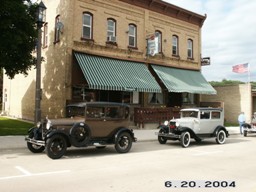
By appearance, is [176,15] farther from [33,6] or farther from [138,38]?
[33,6]

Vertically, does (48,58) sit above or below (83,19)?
below

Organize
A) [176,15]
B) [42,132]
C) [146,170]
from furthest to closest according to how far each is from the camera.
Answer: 1. [176,15]
2. [42,132]
3. [146,170]

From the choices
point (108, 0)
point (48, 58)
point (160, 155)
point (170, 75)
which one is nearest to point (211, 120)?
point (160, 155)

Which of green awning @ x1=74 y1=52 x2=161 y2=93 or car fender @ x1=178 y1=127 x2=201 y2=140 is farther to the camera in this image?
green awning @ x1=74 y1=52 x2=161 y2=93

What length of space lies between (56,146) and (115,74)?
36.2 ft

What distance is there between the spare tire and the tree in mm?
6867

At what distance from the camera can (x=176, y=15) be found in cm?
2712

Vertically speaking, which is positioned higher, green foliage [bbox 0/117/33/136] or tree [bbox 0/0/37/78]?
tree [bbox 0/0/37/78]

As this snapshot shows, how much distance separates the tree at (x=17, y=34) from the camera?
15.4m

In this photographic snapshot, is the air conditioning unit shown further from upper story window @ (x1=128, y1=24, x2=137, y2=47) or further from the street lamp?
the street lamp

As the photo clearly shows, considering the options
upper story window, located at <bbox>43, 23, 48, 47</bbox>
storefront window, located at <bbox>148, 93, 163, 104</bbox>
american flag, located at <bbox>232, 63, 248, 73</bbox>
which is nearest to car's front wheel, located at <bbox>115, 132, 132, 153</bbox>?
storefront window, located at <bbox>148, 93, 163, 104</bbox>

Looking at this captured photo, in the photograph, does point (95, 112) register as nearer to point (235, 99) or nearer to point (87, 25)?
point (87, 25)

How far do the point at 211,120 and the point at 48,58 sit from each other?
1317 centimetres

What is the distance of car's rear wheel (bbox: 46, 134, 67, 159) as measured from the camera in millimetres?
10305
